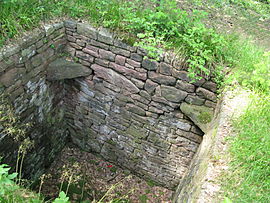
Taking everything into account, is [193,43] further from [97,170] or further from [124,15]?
[97,170]

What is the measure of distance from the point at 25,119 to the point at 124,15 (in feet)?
8.11

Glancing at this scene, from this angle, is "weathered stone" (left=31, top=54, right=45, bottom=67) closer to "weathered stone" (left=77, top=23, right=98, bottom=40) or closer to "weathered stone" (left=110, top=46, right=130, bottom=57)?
"weathered stone" (left=77, top=23, right=98, bottom=40)

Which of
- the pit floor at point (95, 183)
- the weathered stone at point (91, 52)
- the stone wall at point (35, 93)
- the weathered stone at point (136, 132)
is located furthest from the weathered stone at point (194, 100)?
the stone wall at point (35, 93)

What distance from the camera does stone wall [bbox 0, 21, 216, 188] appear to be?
354 centimetres

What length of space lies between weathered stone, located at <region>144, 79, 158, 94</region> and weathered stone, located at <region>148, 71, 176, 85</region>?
0.23ft

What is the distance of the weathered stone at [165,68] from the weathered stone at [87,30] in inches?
47.8

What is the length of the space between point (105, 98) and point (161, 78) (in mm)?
1297

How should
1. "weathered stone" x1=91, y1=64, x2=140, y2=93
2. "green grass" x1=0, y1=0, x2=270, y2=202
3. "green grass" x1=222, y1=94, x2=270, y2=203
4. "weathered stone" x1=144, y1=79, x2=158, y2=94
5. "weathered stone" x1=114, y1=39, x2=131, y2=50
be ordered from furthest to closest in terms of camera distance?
"weathered stone" x1=91, y1=64, x2=140, y2=93
"weathered stone" x1=144, y1=79, x2=158, y2=94
"weathered stone" x1=114, y1=39, x2=131, y2=50
"green grass" x1=0, y1=0, x2=270, y2=202
"green grass" x1=222, y1=94, x2=270, y2=203

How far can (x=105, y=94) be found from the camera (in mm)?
4320

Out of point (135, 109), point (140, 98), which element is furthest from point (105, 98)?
point (140, 98)

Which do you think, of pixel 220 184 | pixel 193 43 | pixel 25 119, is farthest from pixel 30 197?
pixel 193 43

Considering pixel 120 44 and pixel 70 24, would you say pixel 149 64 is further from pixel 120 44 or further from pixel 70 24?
pixel 70 24

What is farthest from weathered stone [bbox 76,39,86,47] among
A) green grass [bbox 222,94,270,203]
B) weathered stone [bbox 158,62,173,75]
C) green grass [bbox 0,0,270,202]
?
green grass [bbox 222,94,270,203]

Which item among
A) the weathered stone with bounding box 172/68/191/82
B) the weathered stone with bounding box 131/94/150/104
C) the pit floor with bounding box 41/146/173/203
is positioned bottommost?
the pit floor with bounding box 41/146/173/203
